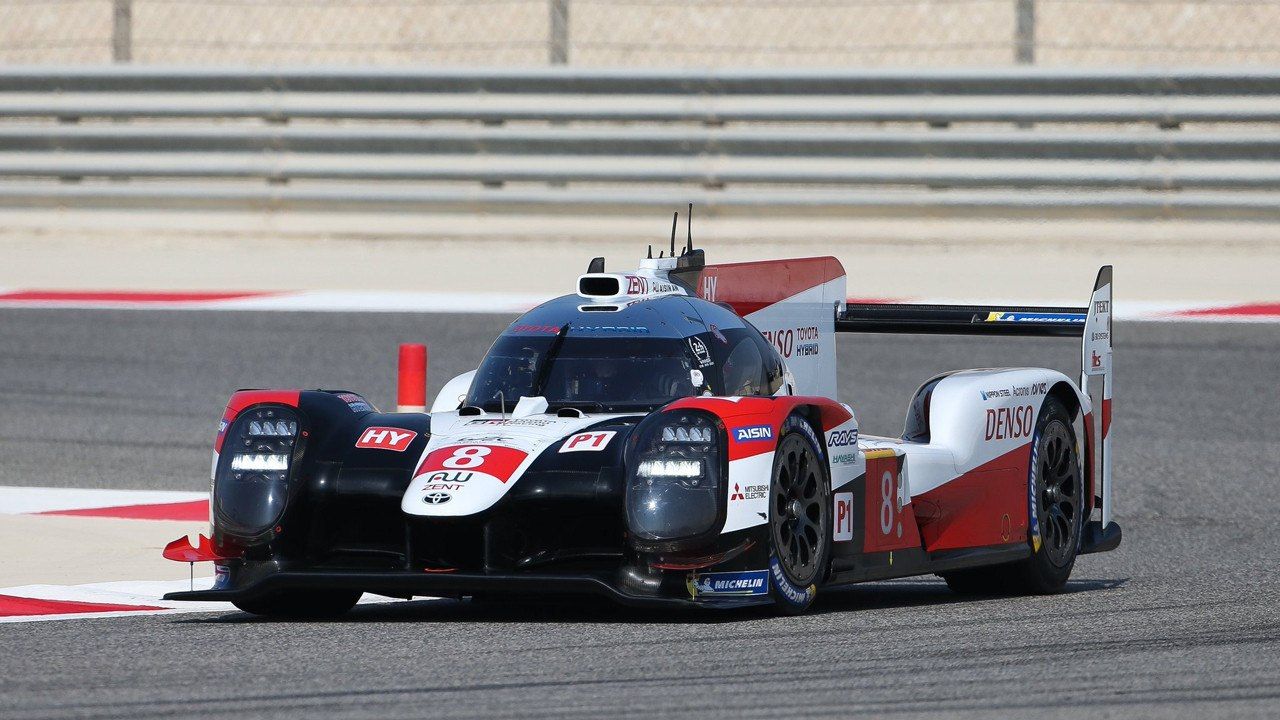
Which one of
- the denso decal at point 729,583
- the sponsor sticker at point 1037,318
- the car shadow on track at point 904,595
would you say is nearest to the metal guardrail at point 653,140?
the sponsor sticker at point 1037,318

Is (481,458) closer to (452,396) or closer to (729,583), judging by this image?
(729,583)

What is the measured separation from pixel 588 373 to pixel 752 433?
0.85m

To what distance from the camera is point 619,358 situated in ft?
22.9

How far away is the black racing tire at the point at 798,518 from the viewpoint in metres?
6.41

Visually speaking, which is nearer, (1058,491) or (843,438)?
(843,438)

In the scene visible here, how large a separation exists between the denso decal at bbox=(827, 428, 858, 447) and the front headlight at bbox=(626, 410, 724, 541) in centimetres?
59

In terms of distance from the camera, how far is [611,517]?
6.29 m

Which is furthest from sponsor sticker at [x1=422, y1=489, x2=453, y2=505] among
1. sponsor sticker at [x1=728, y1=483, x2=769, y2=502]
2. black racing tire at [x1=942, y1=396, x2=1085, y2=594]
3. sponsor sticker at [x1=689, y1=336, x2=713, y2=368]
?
black racing tire at [x1=942, y1=396, x2=1085, y2=594]

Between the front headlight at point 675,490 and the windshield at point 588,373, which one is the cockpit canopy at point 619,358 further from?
the front headlight at point 675,490

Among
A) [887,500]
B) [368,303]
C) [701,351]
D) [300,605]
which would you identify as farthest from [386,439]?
[368,303]

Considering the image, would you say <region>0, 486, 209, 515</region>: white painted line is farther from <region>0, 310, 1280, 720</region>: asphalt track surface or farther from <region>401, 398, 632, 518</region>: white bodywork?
<region>401, 398, 632, 518</region>: white bodywork

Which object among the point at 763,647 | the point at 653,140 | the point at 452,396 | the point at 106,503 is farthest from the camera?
the point at 653,140

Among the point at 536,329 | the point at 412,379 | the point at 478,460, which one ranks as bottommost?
the point at 478,460

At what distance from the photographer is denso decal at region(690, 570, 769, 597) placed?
6281 millimetres
